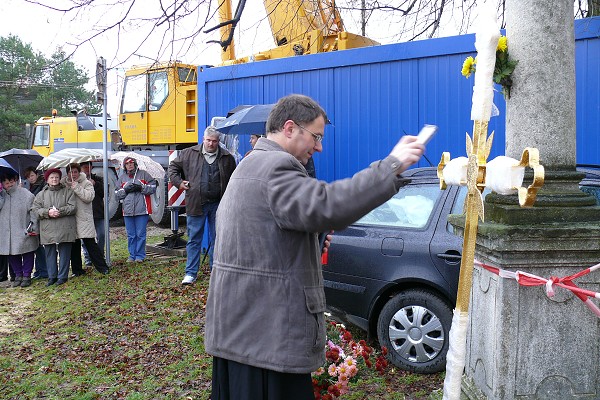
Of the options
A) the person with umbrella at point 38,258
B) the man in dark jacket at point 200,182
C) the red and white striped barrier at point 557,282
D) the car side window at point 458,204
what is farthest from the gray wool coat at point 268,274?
the person with umbrella at point 38,258

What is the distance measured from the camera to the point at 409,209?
5117mm

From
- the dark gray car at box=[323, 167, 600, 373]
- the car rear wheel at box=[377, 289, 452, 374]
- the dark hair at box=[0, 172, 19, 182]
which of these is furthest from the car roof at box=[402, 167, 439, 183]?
the dark hair at box=[0, 172, 19, 182]

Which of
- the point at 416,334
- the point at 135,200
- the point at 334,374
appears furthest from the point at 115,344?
the point at 135,200

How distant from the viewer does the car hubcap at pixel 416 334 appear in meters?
4.76

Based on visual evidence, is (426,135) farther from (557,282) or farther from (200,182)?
(200,182)

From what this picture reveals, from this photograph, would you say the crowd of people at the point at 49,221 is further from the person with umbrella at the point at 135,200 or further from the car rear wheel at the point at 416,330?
the car rear wheel at the point at 416,330

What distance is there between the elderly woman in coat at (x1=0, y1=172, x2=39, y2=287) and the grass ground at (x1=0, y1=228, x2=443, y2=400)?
0.31 meters

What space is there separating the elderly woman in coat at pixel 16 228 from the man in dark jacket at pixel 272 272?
7.41m

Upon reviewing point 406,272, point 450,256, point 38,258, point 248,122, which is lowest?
point 38,258

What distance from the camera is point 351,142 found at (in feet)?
28.4

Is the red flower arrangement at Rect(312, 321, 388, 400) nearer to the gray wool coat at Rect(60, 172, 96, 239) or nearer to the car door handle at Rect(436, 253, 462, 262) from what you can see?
the car door handle at Rect(436, 253, 462, 262)

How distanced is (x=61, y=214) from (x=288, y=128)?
713 cm

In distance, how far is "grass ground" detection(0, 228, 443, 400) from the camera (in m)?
4.80

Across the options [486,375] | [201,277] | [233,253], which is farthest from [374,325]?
[201,277]
